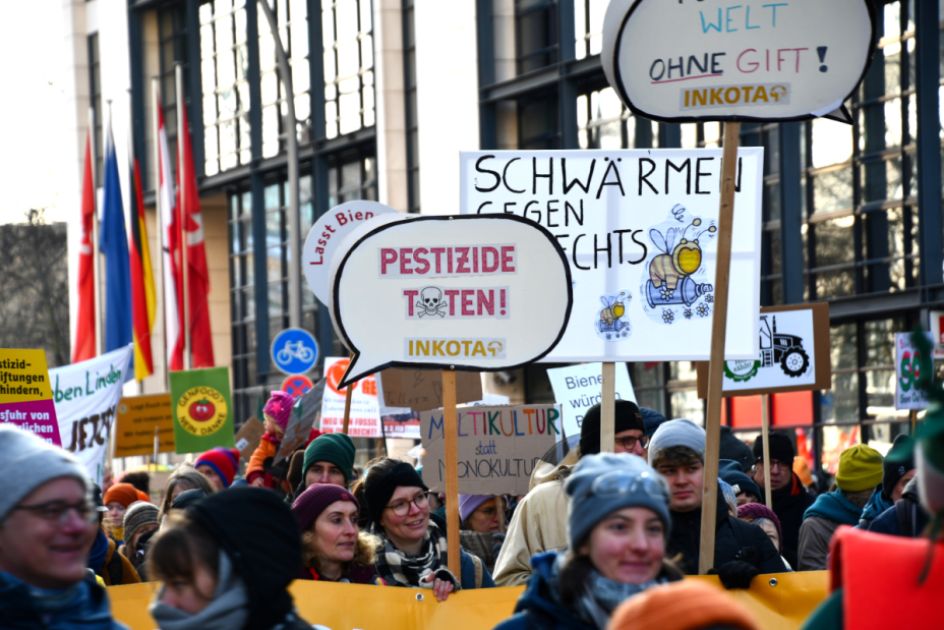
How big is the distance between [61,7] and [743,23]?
43.7 metres

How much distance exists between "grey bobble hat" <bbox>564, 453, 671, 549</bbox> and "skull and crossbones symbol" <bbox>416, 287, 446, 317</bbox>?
2957 millimetres

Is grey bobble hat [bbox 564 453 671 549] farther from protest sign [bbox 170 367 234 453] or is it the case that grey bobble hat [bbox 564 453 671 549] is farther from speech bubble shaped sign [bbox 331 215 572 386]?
protest sign [bbox 170 367 234 453]

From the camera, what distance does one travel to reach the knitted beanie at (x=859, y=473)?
9586 millimetres

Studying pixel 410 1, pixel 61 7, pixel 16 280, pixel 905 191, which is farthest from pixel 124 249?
pixel 16 280

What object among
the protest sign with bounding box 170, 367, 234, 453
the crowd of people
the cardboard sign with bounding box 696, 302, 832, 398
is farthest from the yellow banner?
the protest sign with bounding box 170, 367, 234, 453

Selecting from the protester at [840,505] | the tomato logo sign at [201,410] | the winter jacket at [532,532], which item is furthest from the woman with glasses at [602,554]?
the tomato logo sign at [201,410]

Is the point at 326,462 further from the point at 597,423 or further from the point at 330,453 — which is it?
the point at 597,423

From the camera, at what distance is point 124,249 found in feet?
118

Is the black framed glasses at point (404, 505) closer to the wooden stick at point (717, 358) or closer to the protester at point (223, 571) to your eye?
the wooden stick at point (717, 358)

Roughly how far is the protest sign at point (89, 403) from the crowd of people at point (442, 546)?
21.2ft

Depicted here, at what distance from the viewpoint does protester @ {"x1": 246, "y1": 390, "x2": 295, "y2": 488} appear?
1252 centimetres

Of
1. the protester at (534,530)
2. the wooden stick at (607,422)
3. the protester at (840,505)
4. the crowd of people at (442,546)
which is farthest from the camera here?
the protester at (840,505)

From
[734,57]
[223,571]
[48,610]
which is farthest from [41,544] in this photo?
[734,57]

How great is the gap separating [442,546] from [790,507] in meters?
4.30
